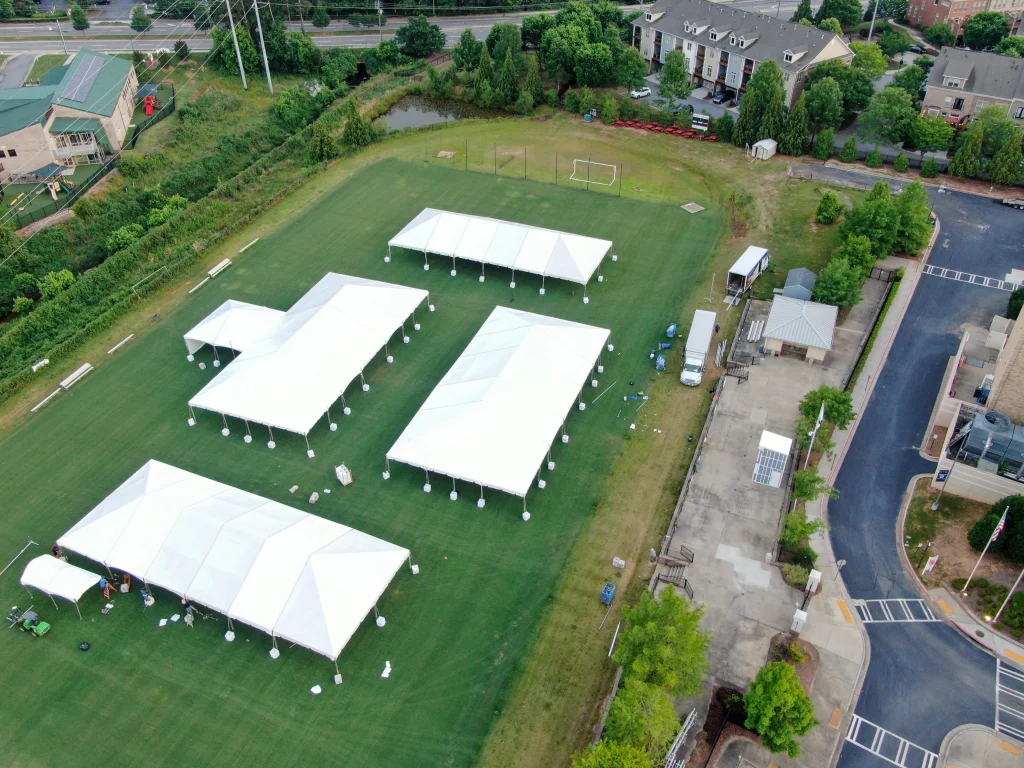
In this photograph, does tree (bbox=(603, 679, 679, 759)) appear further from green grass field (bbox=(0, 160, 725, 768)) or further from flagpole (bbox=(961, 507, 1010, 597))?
flagpole (bbox=(961, 507, 1010, 597))

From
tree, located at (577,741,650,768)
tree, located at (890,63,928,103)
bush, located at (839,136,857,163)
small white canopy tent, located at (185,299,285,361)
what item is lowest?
tree, located at (577,741,650,768)

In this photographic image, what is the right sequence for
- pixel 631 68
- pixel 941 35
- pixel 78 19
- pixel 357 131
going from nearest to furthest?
1. pixel 357 131
2. pixel 631 68
3. pixel 941 35
4. pixel 78 19

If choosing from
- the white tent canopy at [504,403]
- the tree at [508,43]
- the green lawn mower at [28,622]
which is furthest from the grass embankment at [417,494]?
the tree at [508,43]

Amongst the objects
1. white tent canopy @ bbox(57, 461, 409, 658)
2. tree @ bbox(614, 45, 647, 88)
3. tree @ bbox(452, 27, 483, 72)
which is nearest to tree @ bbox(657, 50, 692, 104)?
tree @ bbox(614, 45, 647, 88)

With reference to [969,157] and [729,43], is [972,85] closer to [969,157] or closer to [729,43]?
[969,157]

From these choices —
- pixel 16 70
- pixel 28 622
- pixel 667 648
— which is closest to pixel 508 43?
pixel 16 70

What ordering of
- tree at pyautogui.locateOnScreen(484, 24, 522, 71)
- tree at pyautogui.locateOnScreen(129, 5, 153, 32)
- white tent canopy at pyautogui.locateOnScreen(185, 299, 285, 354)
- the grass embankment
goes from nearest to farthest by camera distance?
1. the grass embankment
2. white tent canopy at pyautogui.locateOnScreen(185, 299, 285, 354)
3. tree at pyautogui.locateOnScreen(484, 24, 522, 71)
4. tree at pyautogui.locateOnScreen(129, 5, 153, 32)

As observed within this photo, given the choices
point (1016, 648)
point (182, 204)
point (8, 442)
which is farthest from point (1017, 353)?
point (182, 204)
